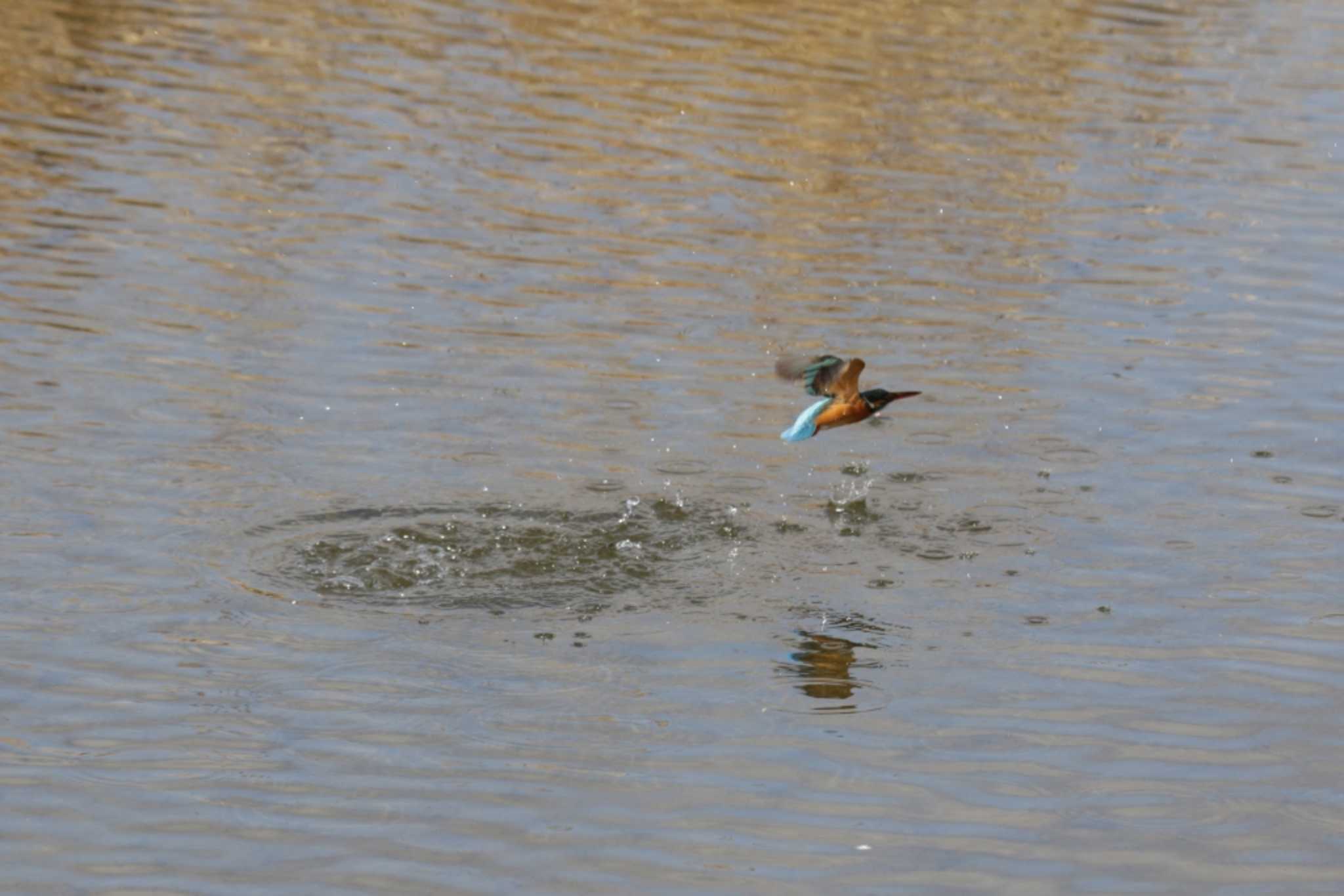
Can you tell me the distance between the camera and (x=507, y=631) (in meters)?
7.30

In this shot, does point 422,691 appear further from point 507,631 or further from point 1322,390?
point 1322,390

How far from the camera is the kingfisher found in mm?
7730

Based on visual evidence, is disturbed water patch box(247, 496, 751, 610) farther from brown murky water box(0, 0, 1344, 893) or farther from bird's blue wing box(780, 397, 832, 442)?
bird's blue wing box(780, 397, 832, 442)

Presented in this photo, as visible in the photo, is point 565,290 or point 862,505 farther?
point 565,290

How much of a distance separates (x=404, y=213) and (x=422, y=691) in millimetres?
6692

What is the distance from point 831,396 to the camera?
804 centimetres

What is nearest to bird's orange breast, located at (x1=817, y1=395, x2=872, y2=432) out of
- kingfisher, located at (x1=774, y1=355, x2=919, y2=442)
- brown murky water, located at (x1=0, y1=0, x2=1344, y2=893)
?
kingfisher, located at (x1=774, y1=355, x2=919, y2=442)

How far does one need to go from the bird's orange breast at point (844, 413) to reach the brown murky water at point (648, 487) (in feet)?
2.16

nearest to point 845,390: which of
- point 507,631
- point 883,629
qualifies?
point 883,629

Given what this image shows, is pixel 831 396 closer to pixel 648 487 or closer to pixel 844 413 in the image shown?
pixel 844 413

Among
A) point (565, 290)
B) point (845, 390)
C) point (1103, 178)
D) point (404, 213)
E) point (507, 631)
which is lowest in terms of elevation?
point (507, 631)

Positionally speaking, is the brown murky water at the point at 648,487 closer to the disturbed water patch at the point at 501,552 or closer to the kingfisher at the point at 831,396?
the disturbed water patch at the point at 501,552

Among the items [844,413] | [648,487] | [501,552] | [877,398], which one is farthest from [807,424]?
[501,552]

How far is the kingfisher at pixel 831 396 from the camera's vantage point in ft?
25.4
